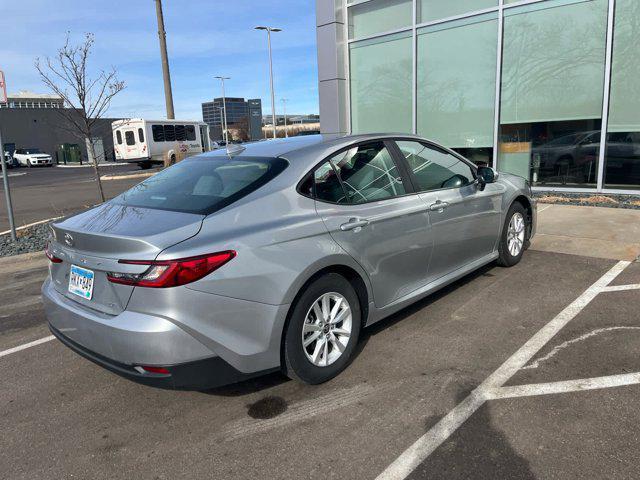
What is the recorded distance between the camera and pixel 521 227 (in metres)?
5.57

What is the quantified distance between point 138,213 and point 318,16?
11102mm

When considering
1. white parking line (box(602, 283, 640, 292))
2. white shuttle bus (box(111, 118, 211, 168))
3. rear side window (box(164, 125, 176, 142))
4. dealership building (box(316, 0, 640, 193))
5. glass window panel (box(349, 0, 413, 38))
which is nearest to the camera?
white parking line (box(602, 283, 640, 292))

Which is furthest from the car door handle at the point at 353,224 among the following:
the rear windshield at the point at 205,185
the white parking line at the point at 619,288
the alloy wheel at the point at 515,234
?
the white parking line at the point at 619,288

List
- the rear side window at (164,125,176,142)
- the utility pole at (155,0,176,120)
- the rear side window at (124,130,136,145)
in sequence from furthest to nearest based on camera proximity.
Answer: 1. the rear side window at (164,125,176,142)
2. the rear side window at (124,130,136,145)
3. the utility pole at (155,0,176,120)

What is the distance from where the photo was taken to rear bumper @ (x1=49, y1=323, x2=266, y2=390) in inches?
104

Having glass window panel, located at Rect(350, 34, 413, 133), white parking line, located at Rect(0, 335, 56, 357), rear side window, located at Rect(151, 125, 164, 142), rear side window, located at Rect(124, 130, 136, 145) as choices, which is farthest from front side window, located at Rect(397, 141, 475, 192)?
rear side window, located at Rect(124, 130, 136, 145)

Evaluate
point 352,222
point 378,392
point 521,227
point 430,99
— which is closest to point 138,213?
point 352,222

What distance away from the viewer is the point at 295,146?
3654 mm

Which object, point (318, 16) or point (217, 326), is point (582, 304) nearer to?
point (217, 326)

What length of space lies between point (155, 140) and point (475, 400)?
→ 27.3 metres

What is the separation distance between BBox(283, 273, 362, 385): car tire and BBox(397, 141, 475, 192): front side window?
50.8 inches

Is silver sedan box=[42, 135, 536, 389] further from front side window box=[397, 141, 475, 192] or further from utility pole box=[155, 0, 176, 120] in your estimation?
utility pole box=[155, 0, 176, 120]

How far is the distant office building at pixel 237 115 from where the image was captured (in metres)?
72.6

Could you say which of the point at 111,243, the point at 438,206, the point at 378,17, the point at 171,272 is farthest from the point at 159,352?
the point at 378,17
